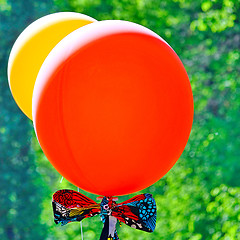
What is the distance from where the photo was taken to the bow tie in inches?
81.0

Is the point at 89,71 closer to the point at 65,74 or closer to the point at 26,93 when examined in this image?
the point at 65,74

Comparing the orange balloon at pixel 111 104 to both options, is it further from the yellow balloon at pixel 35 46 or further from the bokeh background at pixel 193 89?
the bokeh background at pixel 193 89

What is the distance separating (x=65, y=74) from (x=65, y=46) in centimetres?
12

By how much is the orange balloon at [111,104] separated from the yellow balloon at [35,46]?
→ 56cm

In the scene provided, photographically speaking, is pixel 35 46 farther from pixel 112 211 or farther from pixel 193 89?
pixel 193 89

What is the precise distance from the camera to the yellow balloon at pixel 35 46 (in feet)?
8.00

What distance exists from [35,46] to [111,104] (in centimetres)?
82

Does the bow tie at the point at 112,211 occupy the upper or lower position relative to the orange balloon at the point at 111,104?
lower

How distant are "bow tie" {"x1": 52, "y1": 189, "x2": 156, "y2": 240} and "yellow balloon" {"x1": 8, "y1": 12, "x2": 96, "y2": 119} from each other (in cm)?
64

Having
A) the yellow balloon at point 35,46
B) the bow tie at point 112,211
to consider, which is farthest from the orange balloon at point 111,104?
the yellow balloon at point 35,46

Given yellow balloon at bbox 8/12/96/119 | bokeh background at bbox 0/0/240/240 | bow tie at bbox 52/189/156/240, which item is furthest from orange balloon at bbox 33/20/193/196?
bokeh background at bbox 0/0/240/240

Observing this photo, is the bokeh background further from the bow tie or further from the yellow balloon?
the bow tie

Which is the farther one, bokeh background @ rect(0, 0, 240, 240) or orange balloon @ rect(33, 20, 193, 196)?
bokeh background @ rect(0, 0, 240, 240)

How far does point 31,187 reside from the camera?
517cm
